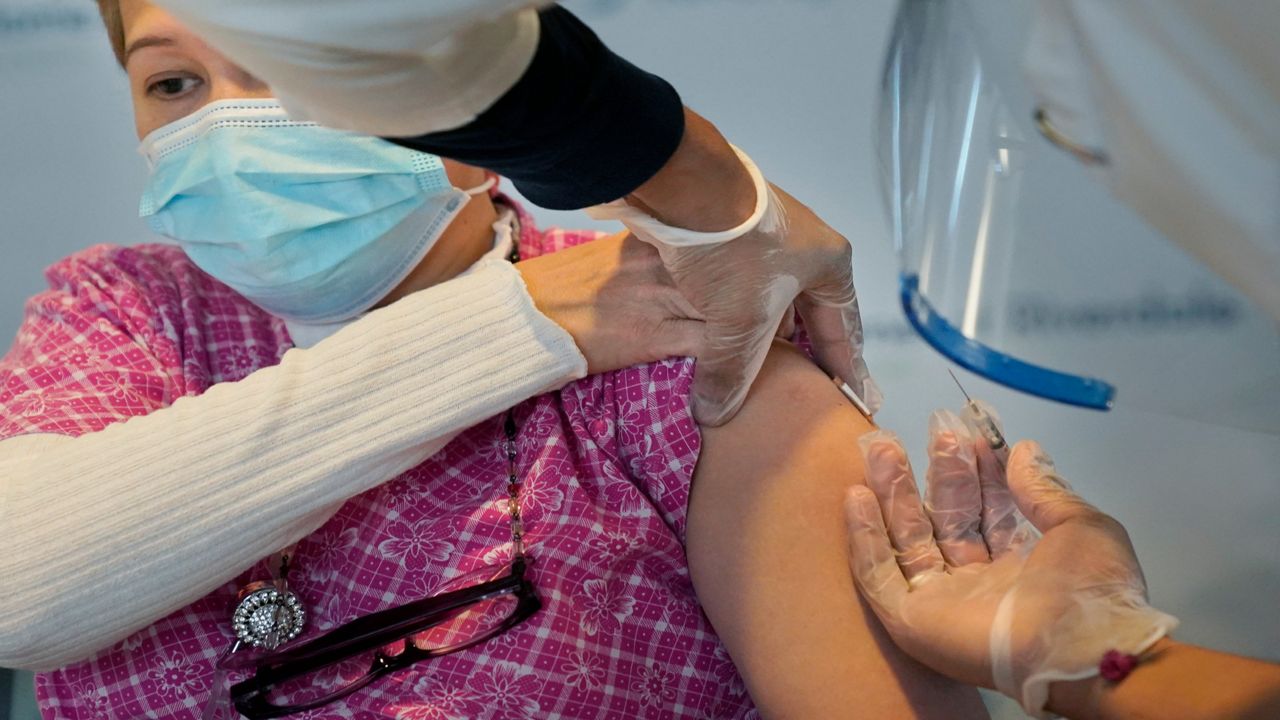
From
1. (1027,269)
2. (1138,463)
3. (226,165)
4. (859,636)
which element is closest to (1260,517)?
(1138,463)

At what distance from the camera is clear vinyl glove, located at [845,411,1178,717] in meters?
0.77

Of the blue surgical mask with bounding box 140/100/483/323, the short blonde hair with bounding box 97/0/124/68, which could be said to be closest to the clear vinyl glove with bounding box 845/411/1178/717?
the blue surgical mask with bounding box 140/100/483/323

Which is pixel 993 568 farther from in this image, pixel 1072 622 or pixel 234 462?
pixel 234 462

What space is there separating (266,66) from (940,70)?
1.26ft

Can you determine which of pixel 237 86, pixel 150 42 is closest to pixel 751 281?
pixel 237 86

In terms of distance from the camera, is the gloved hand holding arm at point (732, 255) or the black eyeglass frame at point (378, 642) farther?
the black eyeglass frame at point (378, 642)

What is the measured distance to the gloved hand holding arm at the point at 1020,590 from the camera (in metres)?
A: 0.72

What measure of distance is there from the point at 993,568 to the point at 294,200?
0.75 metres

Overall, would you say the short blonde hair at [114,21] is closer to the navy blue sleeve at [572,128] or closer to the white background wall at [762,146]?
the white background wall at [762,146]

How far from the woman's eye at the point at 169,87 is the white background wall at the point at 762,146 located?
2.19 ft

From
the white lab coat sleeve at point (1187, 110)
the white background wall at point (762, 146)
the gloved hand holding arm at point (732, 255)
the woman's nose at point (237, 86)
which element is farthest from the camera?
the white background wall at point (762, 146)

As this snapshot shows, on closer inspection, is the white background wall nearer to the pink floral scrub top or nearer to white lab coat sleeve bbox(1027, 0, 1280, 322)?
the pink floral scrub top

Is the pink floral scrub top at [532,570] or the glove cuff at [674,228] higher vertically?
the glove cuff at [674,228]

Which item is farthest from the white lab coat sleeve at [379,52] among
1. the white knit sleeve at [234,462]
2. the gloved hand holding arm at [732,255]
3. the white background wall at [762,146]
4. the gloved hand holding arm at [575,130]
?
the white background wall at [762,146]
